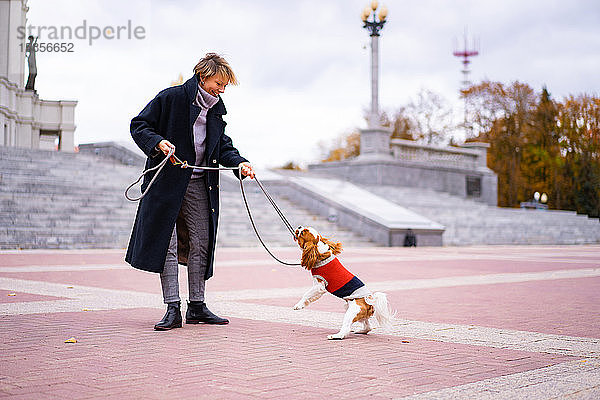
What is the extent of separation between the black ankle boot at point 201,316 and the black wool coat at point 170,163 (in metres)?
0.28

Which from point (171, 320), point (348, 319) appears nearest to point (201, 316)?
point (171, 320)

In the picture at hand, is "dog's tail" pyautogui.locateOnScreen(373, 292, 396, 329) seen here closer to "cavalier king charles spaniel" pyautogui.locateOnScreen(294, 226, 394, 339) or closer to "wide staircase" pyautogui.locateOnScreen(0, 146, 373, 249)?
"cavalier king charles spaniel" pyautogui.locateOnScreen(294, 226, 394, 339)

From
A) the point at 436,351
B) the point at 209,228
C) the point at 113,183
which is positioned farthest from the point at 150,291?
the point at 113,183

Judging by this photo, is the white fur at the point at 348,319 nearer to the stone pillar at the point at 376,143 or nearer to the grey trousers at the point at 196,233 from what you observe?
the grey trousers at the point at 196,233

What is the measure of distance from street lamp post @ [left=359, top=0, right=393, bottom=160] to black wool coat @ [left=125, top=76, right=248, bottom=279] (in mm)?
30564

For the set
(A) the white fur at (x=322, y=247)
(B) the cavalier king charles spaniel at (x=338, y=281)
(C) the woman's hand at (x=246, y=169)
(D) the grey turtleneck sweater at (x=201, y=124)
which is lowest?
(B) the cavalier king charles spaniel at (x=338, y=281)

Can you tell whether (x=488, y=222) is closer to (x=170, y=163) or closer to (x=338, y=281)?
(x=338, y=281)

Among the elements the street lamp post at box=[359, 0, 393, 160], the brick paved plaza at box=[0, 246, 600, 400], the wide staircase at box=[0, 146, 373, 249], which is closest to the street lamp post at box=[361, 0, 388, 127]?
the street lamp post at box=[359, 0, 393, 160]

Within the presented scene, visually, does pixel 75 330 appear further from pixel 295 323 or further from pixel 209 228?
pixel 295 323

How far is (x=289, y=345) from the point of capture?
16.8ft

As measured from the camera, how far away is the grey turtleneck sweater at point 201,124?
5941 millimetres

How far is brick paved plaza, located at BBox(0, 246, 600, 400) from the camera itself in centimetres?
380

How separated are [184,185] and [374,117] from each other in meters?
31.8

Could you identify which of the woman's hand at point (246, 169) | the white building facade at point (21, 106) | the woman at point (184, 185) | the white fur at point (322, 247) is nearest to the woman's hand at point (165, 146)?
the woman at point (184, 185)
